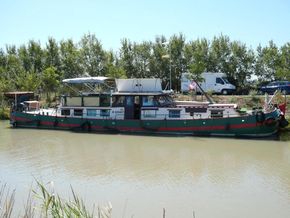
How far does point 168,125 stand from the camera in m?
22.9

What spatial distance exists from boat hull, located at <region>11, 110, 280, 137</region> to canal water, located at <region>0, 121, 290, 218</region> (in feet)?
3.15

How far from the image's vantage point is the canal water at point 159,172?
10.2m

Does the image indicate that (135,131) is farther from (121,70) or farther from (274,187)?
(121,70)

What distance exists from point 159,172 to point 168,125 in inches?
351

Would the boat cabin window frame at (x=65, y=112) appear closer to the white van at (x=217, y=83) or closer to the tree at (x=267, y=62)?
the white van at (x=217, y=83)

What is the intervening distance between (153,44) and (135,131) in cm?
2110

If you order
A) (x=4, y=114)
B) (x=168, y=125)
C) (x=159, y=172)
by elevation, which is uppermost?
(x=4, y=114)

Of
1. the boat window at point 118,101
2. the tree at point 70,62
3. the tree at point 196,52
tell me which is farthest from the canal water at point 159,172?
the tree at point 70,62

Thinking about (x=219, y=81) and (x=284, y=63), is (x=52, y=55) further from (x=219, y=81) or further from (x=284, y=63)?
(x=284, y=63)

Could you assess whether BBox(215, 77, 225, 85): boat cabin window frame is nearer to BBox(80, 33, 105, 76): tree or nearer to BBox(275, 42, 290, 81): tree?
BBox(275, 42, 290, 81): tree

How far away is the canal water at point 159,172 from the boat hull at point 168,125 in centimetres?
96

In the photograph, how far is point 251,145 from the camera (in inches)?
752

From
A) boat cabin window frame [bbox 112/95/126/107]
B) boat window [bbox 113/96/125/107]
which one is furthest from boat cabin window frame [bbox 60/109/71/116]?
boat window [bbox 113/96/125/107]

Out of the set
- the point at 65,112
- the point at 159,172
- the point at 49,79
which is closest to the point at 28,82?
the point at 49,79
